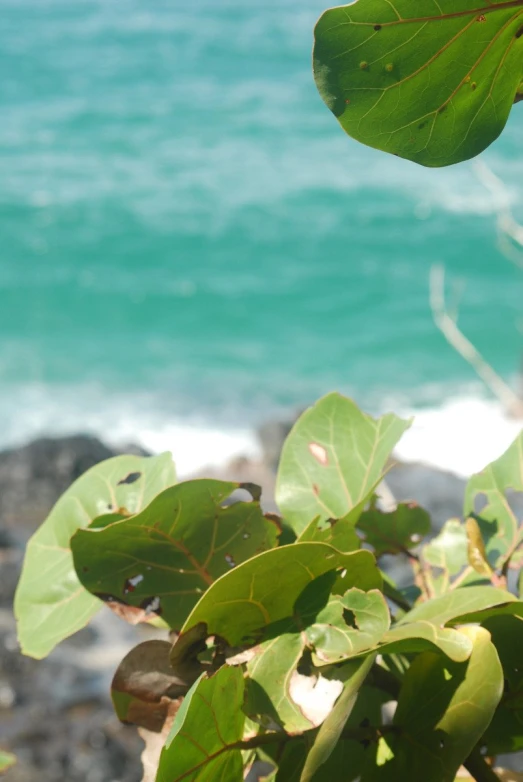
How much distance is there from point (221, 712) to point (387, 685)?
13 centimetres

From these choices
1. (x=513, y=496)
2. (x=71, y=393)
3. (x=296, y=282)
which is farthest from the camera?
(x=296, y=282)

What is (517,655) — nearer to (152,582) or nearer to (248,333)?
(152,582)

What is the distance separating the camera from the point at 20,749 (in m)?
2.06

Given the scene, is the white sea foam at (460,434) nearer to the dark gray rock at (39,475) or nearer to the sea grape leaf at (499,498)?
the dark gray rock at (39,475)

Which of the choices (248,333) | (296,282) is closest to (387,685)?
(248,333)

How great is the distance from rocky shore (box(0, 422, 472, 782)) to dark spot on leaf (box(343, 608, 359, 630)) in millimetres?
1660

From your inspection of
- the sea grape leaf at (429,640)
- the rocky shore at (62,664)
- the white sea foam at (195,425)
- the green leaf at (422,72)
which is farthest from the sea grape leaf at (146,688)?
the white sea foam at (195,425)

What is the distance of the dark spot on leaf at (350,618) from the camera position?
0.40 metres

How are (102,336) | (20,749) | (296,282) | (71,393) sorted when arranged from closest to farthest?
(20,749)
(71,393)
(102,336)
(296,282)

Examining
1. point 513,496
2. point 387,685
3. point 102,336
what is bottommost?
point 102,336

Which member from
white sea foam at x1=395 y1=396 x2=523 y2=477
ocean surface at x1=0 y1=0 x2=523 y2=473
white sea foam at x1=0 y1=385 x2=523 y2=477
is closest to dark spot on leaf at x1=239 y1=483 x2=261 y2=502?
white sea foam at x1=0 y1=385 x2=523 y2=477

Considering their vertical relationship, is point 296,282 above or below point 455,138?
below

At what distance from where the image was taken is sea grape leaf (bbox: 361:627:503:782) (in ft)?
1.27

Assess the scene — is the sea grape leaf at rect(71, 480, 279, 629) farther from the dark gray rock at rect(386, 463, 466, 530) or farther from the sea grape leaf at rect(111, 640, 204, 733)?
the dark gray rock at rect(386, 463, 466, 530)
